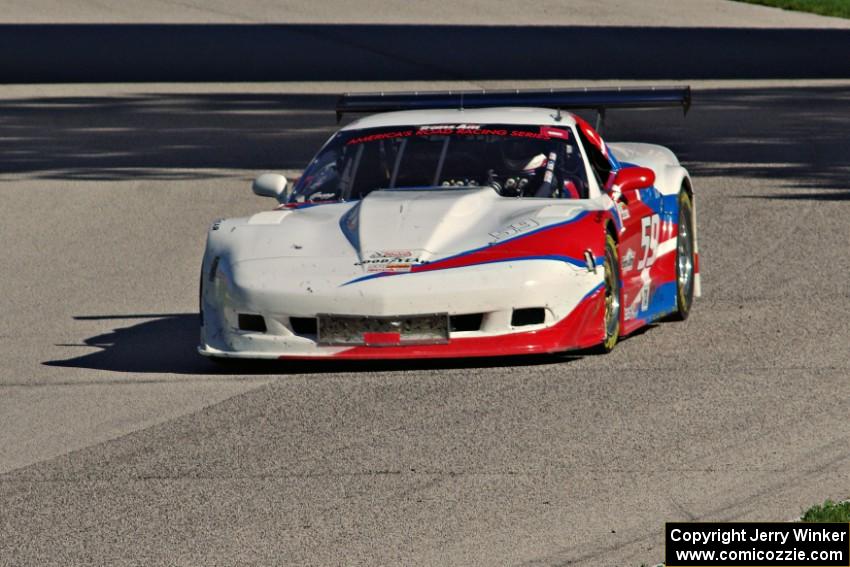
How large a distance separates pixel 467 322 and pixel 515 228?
61cm

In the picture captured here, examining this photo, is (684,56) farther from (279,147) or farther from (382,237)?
(382,237)

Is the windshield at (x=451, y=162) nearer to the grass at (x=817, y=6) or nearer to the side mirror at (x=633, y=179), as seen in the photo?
the side mirror at (x=633, y=179)

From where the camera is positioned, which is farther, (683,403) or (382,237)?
(382,237)

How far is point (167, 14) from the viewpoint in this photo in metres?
39.2

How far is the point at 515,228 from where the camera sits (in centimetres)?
928

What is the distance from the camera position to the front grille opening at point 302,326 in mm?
9008

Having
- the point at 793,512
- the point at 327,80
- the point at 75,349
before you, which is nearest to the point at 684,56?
the point at 327,80

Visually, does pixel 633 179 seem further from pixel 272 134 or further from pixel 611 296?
pixel 272 134

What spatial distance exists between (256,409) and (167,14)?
31.8 meters

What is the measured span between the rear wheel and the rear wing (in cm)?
218

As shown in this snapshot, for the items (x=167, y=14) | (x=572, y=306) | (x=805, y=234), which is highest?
(x=572, y=306)

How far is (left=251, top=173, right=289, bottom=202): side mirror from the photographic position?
10.6m

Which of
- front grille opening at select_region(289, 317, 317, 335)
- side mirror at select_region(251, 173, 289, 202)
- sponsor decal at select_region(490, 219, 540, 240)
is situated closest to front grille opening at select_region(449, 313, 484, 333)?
sponsor decal at select_region(490, 219, 540, 240)
